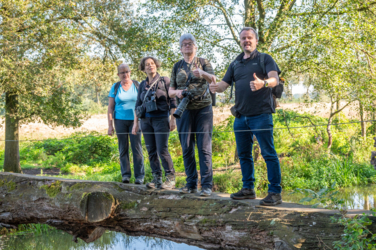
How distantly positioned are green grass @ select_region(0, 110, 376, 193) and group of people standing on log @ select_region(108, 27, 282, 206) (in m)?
2.87

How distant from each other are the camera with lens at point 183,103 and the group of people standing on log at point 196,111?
11mm

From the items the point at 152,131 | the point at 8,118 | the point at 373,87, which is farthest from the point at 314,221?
the point at 8,118

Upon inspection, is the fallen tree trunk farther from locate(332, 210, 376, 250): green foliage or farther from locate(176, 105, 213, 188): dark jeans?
locate(176, 105, 213, 188): dark jeans

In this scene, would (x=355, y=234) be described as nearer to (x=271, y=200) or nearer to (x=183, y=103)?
(x=271, y=200)

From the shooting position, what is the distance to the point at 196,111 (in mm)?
3877

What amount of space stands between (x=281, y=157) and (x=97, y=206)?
7.41m

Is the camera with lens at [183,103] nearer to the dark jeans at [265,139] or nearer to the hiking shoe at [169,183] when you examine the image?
the dark jeans at [265,139]

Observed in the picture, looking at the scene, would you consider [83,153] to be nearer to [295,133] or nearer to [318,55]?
[295,133]

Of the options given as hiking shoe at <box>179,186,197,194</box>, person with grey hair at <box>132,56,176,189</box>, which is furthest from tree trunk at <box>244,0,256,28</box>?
hiking shoe at <box>179,186,197,194</box>

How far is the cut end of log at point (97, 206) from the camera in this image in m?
4.15

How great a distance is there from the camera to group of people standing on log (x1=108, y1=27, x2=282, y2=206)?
343 cm

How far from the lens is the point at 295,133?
12109 millimetres

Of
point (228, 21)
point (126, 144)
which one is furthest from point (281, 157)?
point (126, 144)

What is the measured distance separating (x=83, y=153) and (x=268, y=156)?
11.4 metres
